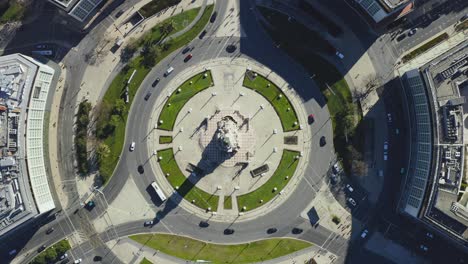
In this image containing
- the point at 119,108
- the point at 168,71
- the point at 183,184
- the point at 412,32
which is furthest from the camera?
the point at 168,71

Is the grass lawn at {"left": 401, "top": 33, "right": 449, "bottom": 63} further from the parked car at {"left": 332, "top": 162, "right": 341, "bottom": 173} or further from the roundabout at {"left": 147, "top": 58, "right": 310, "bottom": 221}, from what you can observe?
the parked car at {"left": 332, "top": 162, "right": 341, "bottom": 173}

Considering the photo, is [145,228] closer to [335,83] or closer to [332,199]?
[332,199]

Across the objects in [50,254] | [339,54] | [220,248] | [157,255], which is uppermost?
[339,54]

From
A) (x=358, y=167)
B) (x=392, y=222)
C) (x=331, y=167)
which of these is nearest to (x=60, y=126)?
(x=331, y=167)

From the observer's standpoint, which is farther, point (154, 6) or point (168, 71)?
point (154, 6)

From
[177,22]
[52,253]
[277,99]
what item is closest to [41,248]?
[52,253]

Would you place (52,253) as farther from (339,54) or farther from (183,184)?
(339,54)
